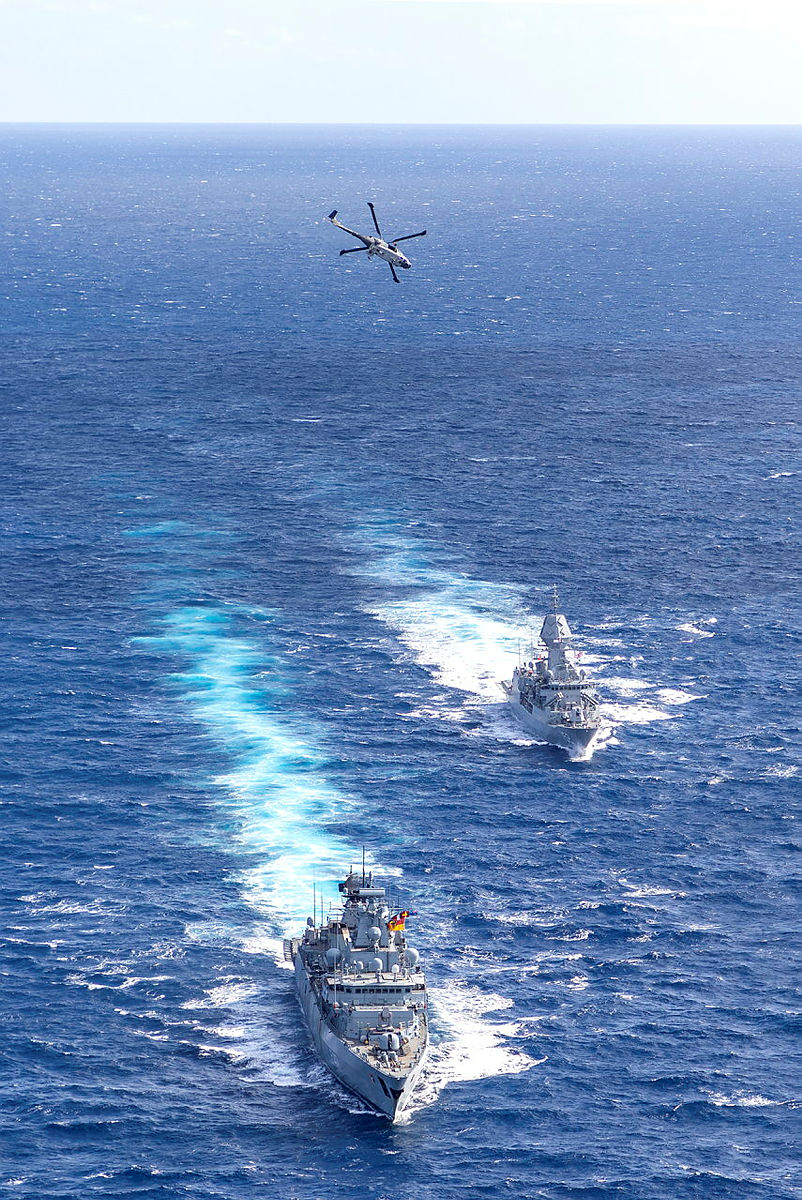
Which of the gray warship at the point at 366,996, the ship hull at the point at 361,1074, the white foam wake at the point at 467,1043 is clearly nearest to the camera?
the ship hull at the point at 361,1074

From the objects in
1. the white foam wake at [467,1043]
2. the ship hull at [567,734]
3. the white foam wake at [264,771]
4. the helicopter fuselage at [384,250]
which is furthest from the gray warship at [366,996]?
the helicopter fuselage at [384,250]

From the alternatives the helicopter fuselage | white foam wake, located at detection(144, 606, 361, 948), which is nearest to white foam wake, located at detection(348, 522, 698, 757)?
white foam wake, located at detection(144, 606, 361, 948)

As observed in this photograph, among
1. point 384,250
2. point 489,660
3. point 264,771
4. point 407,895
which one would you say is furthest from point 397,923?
point 489,660

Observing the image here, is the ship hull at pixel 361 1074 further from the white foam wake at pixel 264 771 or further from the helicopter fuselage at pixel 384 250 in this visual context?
the helicopter fuselage at pixel 384 250

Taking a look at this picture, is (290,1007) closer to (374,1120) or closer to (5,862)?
(374,1120)

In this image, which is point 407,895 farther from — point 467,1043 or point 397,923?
point 467,1043

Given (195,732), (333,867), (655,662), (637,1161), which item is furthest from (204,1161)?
(655,662)

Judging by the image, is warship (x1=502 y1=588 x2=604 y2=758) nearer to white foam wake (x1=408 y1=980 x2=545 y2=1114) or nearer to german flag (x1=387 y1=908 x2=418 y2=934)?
white foam wake (x1=408 y1=980 x2=545 y2=1114)
